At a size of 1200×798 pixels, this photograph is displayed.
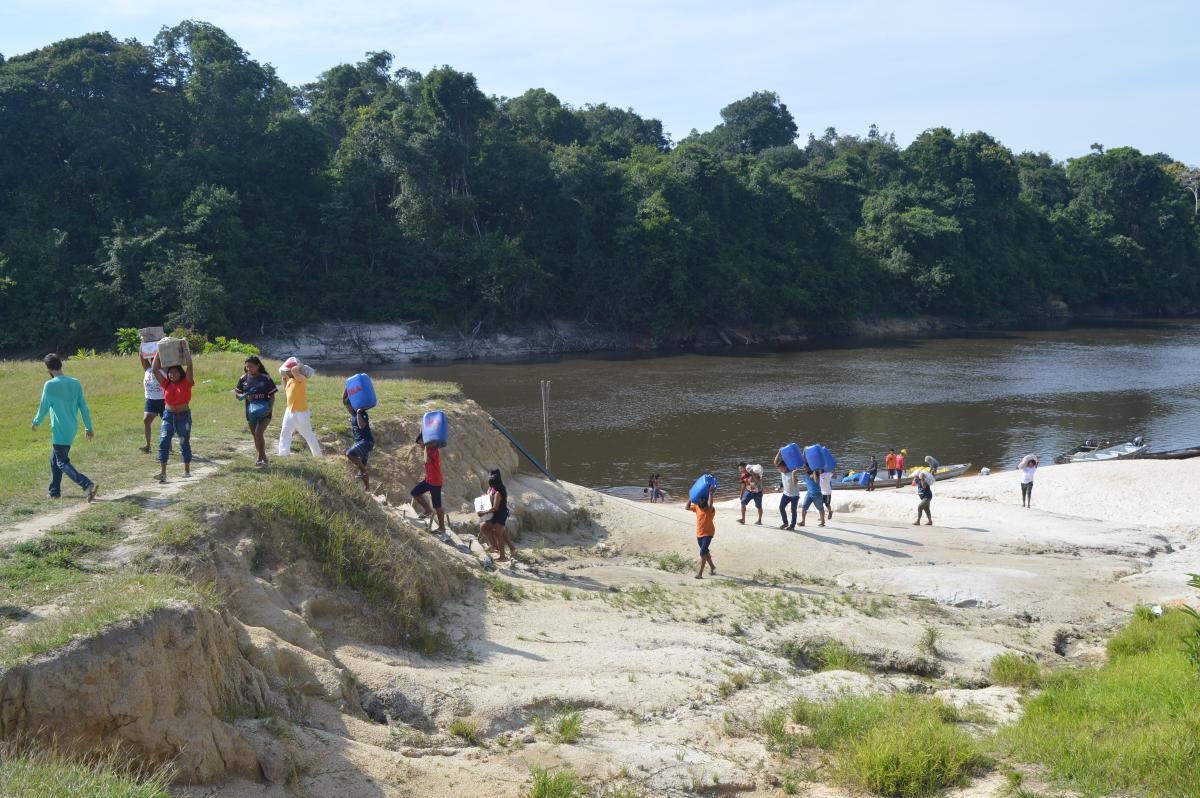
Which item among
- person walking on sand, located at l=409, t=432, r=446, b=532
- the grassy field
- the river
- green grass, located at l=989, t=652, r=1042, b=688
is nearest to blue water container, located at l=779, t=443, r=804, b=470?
the grassy field

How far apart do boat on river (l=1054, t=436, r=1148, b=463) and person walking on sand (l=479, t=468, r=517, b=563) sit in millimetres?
25263

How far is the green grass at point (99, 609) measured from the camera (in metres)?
6.30

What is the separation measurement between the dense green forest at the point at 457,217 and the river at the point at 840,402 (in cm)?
948

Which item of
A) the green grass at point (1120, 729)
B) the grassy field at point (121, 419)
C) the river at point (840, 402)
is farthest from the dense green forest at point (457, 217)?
the green grass at point (1120, 729)

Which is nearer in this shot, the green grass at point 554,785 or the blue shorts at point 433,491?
the green grass at point 554,785

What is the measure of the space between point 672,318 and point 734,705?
63.0m

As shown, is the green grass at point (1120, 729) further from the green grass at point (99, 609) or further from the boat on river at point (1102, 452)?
the boat on river at point (1102, 452)

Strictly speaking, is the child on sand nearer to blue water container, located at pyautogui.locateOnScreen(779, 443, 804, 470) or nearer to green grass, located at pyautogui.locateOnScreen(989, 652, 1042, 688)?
blue water container, located at pyautogui.locateOnScreen(779, 443, 804, 470)

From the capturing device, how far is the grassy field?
11922 mm

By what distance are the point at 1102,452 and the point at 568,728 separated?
103 ft

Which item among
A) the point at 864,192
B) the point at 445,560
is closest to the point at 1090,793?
the point at 445,560

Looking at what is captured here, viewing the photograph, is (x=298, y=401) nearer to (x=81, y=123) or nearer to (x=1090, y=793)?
(x=1090, y=793)

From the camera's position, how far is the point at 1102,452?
1347 inches

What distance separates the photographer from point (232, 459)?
13.6 meters
